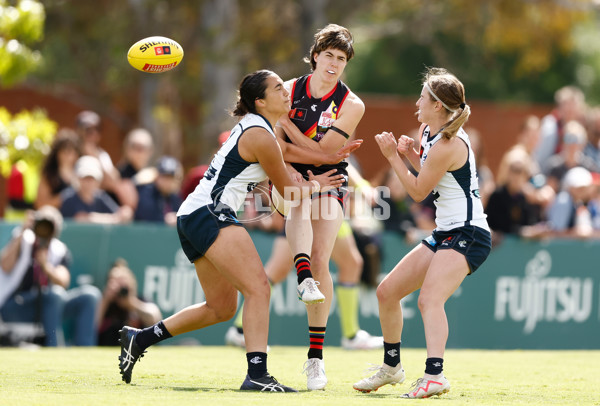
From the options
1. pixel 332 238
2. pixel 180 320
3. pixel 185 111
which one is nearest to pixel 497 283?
pixel 332 238

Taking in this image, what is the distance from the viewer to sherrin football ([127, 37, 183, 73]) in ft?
26.4

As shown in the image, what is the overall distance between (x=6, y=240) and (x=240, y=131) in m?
5.88

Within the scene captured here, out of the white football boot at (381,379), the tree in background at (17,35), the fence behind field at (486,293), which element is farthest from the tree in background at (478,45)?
the white football boot at (381,379)

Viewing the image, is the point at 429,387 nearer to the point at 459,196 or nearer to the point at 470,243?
the point at 470,243

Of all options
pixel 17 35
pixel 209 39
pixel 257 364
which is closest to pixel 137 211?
pixel 17 35

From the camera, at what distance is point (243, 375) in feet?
28.0

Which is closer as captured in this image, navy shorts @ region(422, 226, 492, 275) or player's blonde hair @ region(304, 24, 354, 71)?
navy shorts @ region(422, 226, 492, 275)

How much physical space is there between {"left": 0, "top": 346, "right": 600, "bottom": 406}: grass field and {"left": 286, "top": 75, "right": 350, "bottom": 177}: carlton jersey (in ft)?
5.56

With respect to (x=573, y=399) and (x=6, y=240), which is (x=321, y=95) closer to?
(x=573, y=399)

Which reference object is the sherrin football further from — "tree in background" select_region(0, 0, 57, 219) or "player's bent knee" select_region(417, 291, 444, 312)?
"tree in background" select_region(0, 0, 57, 219)

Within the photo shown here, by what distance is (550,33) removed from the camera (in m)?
24.2

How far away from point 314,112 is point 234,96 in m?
11.5

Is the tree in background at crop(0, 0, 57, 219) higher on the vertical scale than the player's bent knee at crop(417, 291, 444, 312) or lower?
higher

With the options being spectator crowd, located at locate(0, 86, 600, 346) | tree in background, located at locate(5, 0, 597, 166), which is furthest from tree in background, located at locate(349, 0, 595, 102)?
spectator crowd, located at locate(0, 86, 600, 346)
